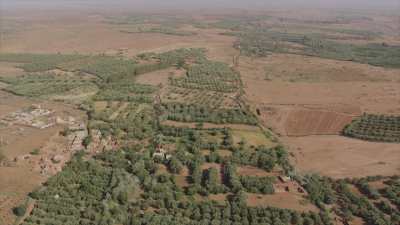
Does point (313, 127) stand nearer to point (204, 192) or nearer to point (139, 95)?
point (204, 192)

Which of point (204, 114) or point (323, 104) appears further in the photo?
point (323, 104)

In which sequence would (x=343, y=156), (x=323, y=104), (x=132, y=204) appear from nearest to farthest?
(x=132, y=204) < (x=343, y=156) < (x=323, y=104)

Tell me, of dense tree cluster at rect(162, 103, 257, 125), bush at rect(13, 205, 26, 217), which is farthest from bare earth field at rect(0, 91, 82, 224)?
dense tree cluster at rect(162, 103, 257, 125)

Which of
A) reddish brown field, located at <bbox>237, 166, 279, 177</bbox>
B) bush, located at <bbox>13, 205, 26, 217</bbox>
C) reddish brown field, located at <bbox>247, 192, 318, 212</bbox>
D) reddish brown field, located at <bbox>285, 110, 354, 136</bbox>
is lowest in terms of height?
bush, located at <bbox>13, 205, 26, 217</bbox>

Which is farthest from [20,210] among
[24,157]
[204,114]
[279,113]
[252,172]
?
[279,113]

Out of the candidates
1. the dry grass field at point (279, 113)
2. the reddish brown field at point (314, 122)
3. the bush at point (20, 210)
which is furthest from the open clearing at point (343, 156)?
the bush at point (20, 210)

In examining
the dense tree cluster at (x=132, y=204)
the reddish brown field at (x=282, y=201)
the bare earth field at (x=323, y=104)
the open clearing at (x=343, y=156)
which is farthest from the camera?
the bare earth field at (x=323, y=104)

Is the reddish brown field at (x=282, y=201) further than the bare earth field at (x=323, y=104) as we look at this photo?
No

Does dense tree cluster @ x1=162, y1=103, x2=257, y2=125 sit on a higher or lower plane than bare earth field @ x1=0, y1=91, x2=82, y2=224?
higher

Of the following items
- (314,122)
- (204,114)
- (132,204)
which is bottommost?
(132,204)

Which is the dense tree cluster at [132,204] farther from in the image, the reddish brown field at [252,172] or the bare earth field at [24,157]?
the reddish brown field at [252,172]

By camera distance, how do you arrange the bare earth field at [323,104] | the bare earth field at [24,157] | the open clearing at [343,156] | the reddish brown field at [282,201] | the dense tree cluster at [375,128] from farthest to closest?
the dense tree cluster at [375,128] → the bare earth field at [323,104] → the open clearing at [343,156] → the bare earth field at [24,157] → the reddish brown field at [282,201]

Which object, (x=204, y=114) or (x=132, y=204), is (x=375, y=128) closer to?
(x=204, y=114)

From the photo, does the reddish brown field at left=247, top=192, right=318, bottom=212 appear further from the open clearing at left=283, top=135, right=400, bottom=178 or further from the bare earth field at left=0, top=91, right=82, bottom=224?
the bare earth field at left=0, top=91, right=82, bottom=224
